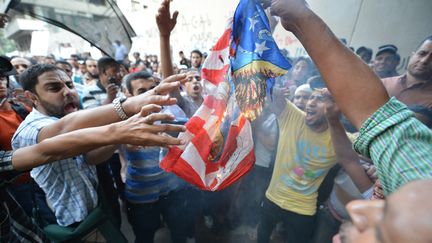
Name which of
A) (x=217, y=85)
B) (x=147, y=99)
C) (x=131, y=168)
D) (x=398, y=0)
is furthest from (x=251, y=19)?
(x=398, y=0)

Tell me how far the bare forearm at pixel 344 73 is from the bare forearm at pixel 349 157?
958 millimetres

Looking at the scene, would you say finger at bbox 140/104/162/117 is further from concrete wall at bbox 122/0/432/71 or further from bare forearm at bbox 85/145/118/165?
concrete wall at bbox 122/0/432/71

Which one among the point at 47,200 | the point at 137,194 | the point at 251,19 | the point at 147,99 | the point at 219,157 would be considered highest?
the point at 251,19

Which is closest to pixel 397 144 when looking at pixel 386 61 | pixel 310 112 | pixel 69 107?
pixel 310 112

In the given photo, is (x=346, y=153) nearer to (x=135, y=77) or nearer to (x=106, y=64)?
(x=135, y=77)

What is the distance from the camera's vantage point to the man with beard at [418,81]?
2.53 meters

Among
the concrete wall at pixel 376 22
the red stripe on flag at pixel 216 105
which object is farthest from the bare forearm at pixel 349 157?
the concrete wall at pixel 376 22

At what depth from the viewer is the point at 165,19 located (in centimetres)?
179

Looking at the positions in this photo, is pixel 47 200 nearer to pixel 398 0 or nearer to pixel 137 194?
pixel 137 194

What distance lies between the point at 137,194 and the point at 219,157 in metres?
1.11

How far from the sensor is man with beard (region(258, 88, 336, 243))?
208 cm

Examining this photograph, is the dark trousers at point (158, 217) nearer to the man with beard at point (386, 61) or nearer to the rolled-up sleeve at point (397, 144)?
the rolled-up sleeve at point (397, 144)

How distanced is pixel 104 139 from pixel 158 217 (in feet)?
5.11

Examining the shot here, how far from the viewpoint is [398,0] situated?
450 centimetres
